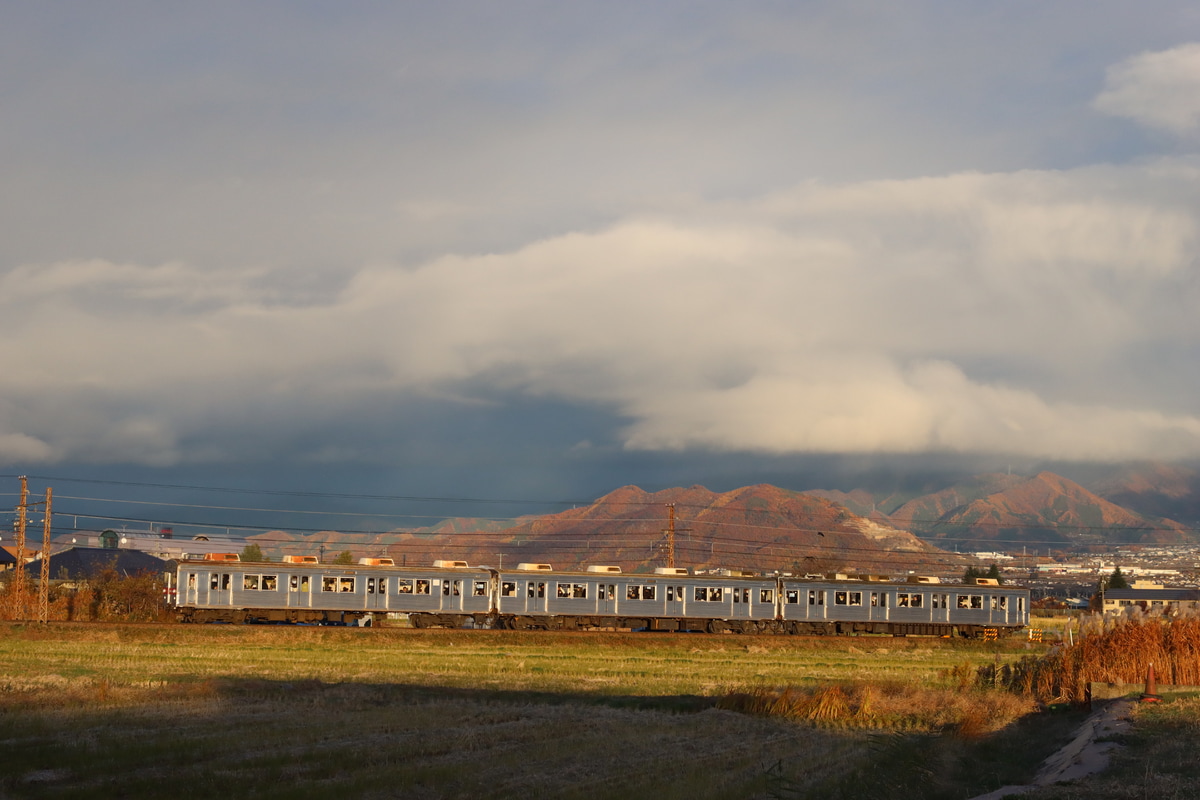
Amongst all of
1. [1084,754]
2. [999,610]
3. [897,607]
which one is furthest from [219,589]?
[1084,754]

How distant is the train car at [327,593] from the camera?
5222 cm

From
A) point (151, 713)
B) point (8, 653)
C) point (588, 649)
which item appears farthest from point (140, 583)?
point (151, 713)

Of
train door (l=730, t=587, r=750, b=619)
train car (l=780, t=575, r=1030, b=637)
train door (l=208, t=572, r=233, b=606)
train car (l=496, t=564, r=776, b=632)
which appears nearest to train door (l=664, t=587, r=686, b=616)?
train car (l=496, t=564, r=776, b=632)

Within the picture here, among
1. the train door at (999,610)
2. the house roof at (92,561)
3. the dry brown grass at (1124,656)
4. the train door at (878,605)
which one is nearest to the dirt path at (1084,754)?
the dry brown grass at (1124,656)

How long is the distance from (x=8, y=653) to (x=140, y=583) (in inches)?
987

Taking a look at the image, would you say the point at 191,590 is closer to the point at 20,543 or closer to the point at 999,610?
the point at 20,543

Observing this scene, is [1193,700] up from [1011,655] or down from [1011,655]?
up

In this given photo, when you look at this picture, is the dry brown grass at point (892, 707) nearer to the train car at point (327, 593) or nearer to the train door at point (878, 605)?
the train car at point (327, 593)

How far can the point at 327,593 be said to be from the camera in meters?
53.5

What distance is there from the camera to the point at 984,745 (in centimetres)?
1906

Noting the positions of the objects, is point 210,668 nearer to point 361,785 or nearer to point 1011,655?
point 361,785

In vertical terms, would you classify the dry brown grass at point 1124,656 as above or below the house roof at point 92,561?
above

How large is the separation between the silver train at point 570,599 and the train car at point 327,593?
49 millimetres

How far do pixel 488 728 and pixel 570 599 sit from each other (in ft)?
113
